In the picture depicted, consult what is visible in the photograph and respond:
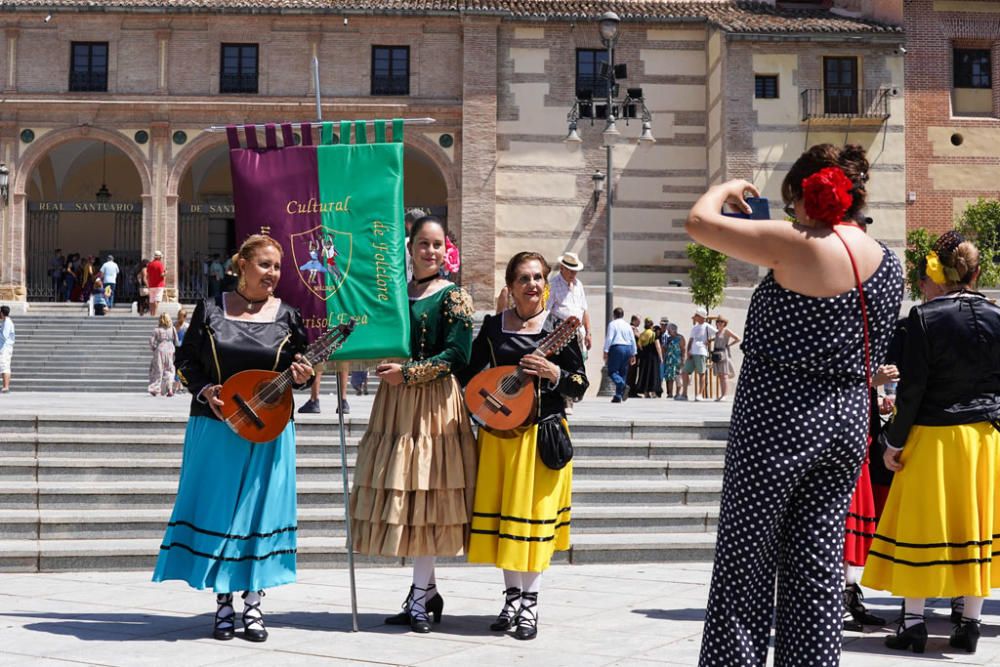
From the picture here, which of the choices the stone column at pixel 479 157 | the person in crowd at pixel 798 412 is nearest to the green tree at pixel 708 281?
the stone column at pixel 479 157

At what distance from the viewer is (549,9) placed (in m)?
35.5

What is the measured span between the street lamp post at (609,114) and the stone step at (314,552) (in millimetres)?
13326

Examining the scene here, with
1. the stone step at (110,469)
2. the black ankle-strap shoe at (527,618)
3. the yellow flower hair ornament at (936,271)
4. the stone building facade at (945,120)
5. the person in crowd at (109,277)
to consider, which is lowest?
the black ankle-strap shoe at (527,618)

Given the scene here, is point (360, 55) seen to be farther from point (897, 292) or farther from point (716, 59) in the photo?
point (897, 292)

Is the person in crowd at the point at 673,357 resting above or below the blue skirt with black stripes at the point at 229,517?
above

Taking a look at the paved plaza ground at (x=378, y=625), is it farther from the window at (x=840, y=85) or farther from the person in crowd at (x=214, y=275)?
the window at (x=840, y=85)

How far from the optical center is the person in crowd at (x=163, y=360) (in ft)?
66.9

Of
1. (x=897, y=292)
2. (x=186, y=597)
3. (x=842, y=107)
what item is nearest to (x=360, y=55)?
(x=842, y=107)

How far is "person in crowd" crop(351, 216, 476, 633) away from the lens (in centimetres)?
631

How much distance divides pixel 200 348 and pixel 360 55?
29.8 m

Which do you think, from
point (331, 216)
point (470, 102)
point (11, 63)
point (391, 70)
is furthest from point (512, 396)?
point (11, 63)

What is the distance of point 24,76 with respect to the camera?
34719 millimetres

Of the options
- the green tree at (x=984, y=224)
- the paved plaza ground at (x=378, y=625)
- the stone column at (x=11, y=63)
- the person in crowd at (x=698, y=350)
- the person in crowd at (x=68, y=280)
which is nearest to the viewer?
the paved plaza ground at (x=378, y=625)

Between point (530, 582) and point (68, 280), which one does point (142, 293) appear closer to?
point (68, 280)
